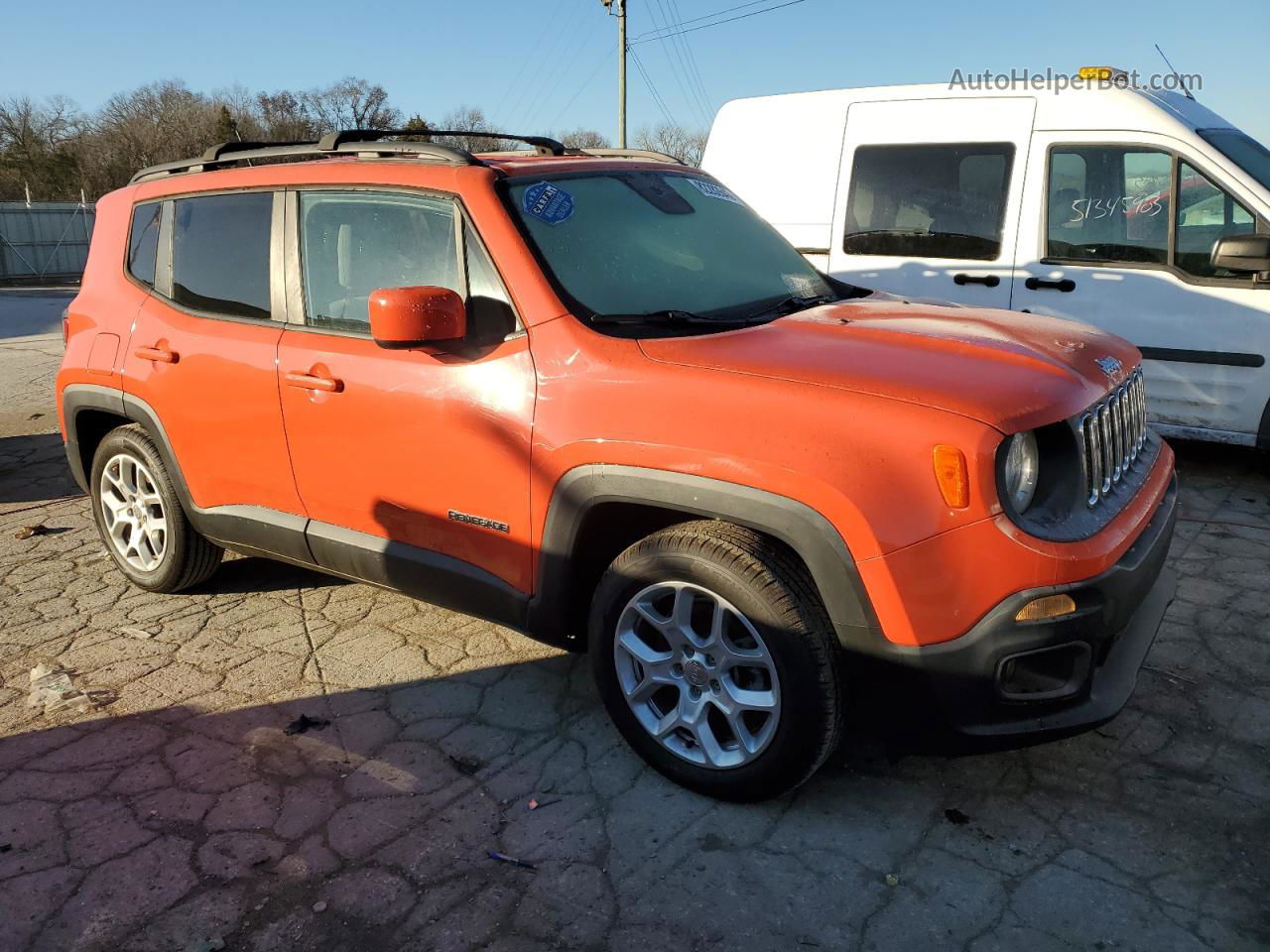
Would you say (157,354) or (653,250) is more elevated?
(653,250)

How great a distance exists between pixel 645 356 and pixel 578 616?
87cm

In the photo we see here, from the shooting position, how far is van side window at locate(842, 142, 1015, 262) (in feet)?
20.2

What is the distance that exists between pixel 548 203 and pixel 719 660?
1.58 m

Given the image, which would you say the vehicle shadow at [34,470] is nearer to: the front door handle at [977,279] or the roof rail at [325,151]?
the roof rail at [325,151]

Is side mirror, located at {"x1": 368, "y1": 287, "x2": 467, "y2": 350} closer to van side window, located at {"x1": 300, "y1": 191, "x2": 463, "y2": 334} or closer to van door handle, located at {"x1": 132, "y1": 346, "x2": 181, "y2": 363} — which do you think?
van side window, located at {"x1": 300, "y1": 191, "x2": 463, "y2": 334}

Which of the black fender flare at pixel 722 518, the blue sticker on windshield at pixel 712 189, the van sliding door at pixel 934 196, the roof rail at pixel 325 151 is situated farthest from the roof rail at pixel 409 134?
the van sliding door at pixel 934 196

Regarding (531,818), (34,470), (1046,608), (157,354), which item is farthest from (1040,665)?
(34,470)

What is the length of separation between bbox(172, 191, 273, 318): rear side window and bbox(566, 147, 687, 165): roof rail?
1246mm

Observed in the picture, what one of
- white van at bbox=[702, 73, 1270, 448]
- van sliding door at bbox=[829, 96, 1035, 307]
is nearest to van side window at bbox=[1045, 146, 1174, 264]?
white van at bbox=[702, 73, 1270, 448]

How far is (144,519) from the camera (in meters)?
4.50

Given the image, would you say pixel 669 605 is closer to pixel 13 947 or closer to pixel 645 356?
pixel 645 356

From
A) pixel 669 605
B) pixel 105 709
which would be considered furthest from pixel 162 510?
pixel 669 605

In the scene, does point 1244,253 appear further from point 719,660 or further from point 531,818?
point 531,818

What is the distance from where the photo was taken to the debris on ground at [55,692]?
361 cm
